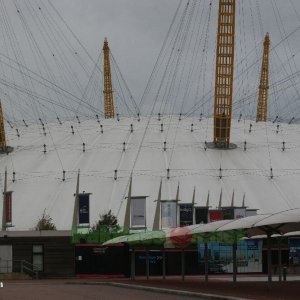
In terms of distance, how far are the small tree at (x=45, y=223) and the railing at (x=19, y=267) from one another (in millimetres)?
13123

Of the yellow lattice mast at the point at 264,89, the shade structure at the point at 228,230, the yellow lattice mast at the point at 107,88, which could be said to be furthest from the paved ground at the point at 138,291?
the yellow lattice mast at the point at 107,88

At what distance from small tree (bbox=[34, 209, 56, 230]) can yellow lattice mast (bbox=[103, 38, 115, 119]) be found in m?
57.8

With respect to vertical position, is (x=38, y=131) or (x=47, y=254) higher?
(x=38, y=131)

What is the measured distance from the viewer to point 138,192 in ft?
258

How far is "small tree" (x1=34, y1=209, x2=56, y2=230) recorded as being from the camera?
70787 mm

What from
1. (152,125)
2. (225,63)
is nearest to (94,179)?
(152,125)

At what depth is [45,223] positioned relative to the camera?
72188mm

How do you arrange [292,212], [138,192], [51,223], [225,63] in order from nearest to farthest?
[292,212] → [51,223] → [138,192] → [225,63]

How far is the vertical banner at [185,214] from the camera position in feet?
205

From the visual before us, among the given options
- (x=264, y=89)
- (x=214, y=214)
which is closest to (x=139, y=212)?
(x=214, y=214)

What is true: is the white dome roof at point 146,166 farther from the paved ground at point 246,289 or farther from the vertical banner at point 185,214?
the paved ground at point 246,289

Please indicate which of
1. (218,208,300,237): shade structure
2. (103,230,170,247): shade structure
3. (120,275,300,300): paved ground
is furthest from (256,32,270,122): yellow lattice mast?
(218,208,300,237): shade structure

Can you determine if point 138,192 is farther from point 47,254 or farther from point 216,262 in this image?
point 47,254

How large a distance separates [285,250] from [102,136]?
30017mm
